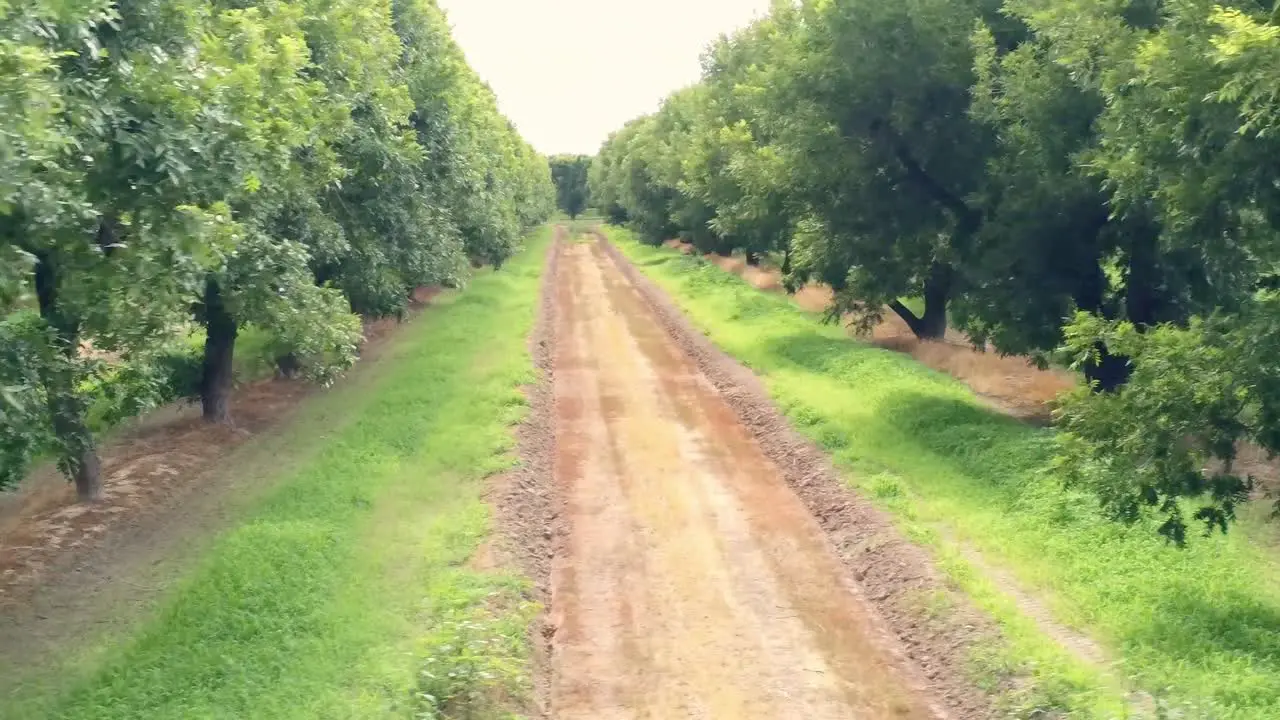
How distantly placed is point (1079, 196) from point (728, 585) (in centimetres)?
954

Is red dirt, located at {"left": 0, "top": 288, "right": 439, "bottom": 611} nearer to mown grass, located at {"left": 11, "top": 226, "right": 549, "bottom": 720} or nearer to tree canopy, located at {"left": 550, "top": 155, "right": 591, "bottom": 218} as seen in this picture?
mown grass, located at {"left": 11, "top": 226, "right": 549, "bottom": 720}

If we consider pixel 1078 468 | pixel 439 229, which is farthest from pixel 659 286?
pixel 1078 468

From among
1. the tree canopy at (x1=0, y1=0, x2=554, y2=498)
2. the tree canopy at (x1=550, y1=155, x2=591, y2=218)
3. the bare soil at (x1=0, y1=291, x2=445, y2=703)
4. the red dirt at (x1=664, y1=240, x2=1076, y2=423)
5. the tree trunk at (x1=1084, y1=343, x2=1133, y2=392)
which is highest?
the tree canopy at (x1=550, y1=155, x2=591, y2=218)

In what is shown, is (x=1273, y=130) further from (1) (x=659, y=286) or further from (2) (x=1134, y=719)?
(1) (x=659, y=286)

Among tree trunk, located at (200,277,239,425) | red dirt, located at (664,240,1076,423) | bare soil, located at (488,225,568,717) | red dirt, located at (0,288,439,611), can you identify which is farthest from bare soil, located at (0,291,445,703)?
red dirt, located at (664,240,1076,423)

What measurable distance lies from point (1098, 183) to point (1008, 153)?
272 centimetres

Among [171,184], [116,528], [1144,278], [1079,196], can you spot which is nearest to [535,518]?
[116,528]

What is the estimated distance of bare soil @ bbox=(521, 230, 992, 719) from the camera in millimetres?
10414

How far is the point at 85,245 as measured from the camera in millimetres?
10367

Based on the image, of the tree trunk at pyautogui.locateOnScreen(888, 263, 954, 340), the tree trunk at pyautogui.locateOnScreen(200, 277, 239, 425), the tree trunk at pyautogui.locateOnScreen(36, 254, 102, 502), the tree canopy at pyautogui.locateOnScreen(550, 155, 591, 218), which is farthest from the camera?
the tree canopy at pyautogui.locateOnScreen(550, 155, 591, 218)

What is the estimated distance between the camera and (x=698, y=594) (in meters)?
12.8

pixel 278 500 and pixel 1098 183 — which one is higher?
pixel 1098 183

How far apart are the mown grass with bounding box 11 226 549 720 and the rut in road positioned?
105cm

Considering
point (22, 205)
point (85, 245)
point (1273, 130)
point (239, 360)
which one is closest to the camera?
point (22, 205)
